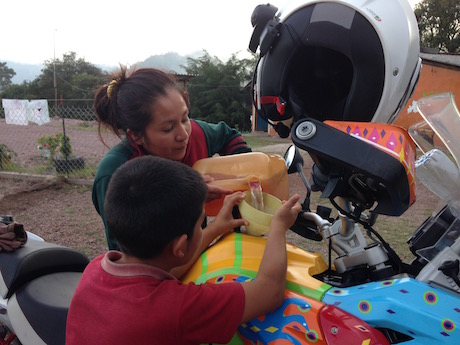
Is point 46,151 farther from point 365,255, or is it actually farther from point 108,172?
point 365,255

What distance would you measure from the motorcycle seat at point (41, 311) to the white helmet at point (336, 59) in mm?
1242

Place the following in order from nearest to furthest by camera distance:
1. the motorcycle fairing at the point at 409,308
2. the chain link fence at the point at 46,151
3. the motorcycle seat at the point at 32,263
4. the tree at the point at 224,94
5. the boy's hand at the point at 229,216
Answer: the motorcycle fairing at the point at 409,308 < the boy's hand at the point at 229,216 < the motorcycle seat at the point at 32,263 < the chain link fence at the point at 46,151 < the tree at the point at 224,94

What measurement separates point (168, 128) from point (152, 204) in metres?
0.58

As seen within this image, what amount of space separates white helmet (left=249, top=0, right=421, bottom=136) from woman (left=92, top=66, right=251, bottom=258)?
13.5 inches

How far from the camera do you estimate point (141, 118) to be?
1657 millimetres

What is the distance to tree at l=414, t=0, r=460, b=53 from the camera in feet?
83.4

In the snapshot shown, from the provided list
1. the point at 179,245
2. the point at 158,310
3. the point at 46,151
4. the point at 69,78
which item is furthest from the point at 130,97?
the point at 69,78

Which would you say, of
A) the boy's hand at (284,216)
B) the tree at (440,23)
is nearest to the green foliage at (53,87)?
the tree at (440,23)

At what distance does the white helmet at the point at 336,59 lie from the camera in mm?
1376

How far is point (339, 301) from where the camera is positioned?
1.23m

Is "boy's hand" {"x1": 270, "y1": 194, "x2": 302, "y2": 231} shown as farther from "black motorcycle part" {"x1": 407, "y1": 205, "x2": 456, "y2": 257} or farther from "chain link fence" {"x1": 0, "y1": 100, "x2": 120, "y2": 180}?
"chain link fence" {"x1": 0, "y1": 100, "x2": 120, "y2": 180}

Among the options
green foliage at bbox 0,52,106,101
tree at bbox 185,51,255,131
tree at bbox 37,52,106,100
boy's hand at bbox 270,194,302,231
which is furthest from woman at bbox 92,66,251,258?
green foliage at bbox 0,52,106,101

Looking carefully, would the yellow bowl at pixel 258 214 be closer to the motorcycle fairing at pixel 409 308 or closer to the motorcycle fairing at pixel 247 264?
the motorcycle fairing at pixel 247 264

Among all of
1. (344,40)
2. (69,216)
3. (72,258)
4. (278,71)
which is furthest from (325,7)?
(69,216)
